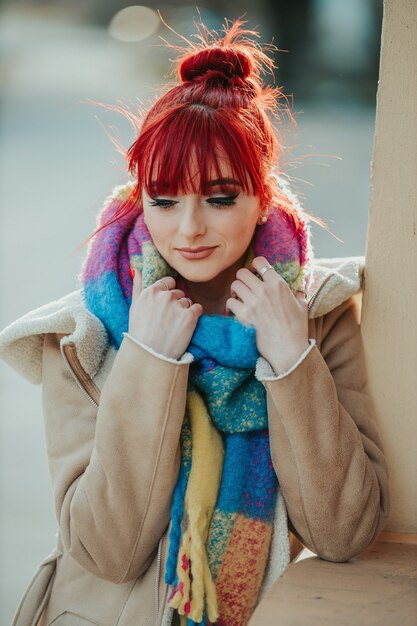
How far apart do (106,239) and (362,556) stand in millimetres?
821

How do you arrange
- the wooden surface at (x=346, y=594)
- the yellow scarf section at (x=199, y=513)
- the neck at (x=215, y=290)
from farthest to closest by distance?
the neck at (x=215, y=290) → the yellow scarf section at (x=199, y=513) → the wooden surface at (x=346, y=594)

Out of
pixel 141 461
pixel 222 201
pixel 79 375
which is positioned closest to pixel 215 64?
pixel 222 201

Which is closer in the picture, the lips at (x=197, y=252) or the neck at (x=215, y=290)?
the lips at (x=197, y=252)

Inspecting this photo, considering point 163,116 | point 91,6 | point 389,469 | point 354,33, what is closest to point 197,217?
point 163,116

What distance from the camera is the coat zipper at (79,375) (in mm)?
1640

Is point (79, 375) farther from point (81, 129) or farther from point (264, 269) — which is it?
point (81, 129)

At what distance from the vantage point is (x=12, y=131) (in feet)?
31.3

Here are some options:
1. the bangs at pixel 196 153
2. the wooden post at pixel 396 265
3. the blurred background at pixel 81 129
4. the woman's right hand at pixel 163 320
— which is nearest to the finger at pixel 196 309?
the woman's right hand at pixel 163 320

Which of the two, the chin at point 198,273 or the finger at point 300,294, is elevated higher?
the chin at point 198,273

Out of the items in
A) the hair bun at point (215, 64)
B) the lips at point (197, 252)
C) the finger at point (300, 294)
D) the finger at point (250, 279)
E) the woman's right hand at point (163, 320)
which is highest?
the hair bun at point (215, 64)

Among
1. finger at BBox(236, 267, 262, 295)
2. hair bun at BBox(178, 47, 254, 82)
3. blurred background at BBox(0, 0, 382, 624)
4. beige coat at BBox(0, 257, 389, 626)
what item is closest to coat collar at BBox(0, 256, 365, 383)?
beige coat at BBox(0, 257, 389, 626)

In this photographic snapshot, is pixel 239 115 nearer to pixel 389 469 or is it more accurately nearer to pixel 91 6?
pixel 389 469

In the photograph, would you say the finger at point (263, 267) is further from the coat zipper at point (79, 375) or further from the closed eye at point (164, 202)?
the coat zipper at point (79, 375)

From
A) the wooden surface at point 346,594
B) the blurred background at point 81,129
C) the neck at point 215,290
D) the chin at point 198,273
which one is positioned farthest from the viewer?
the blurred background at point 81,129
